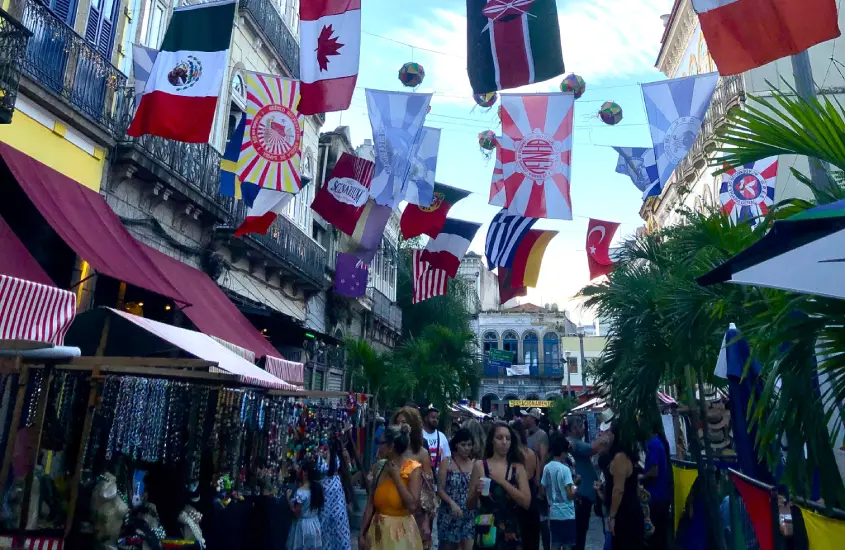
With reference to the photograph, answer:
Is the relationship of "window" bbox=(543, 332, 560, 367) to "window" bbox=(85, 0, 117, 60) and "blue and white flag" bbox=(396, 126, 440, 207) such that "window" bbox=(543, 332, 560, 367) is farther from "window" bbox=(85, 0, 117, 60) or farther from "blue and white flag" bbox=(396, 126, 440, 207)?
"window" bbox=(85, 0, 117, 60)

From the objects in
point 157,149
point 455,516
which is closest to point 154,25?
point 157,149

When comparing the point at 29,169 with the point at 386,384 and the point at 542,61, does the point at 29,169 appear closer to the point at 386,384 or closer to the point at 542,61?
the point at 542,61

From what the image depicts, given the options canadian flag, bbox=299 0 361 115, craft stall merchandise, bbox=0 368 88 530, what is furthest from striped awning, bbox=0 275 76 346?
canadian flag, bbox=299 0 361 115

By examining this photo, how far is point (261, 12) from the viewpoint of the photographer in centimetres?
1641

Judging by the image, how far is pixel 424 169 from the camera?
10.5m

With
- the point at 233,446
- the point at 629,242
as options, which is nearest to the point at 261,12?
the point at 629,242

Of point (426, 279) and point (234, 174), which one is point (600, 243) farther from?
point (234, 174)

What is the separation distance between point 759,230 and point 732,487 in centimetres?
267

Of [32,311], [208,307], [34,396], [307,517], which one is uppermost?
[208,307]

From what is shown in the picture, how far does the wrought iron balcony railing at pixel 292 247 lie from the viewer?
48.4 feet

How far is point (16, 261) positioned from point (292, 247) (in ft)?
34.4

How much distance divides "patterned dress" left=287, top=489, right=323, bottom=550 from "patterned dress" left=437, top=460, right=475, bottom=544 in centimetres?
133

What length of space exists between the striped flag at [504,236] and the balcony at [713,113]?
24.0 feet

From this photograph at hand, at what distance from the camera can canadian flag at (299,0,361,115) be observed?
8.12 meters
